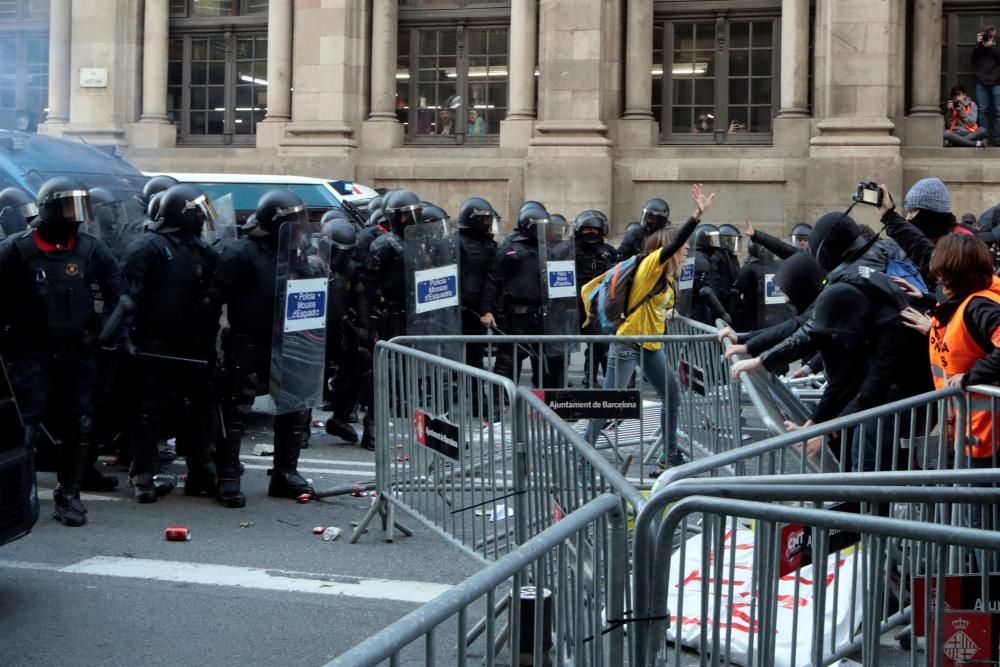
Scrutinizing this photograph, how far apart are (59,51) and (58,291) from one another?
19.3 metres

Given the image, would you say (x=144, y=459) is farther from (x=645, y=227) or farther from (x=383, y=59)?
(x=383, y=59)

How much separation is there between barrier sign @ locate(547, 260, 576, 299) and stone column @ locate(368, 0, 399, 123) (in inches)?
483

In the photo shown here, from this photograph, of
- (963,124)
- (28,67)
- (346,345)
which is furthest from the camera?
(28,67)

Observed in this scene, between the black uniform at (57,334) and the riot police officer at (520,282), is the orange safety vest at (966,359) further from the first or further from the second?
the riot police officer at (520,282)

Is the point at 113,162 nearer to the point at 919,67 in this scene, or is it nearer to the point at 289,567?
the point at 289,567

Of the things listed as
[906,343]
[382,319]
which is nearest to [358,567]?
[906,343]

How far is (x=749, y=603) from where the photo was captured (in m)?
4.10

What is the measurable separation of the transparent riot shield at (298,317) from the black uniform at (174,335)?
509 millimetres

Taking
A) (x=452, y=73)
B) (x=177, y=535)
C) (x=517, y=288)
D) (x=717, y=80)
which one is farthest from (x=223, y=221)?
(x=452, y=73)

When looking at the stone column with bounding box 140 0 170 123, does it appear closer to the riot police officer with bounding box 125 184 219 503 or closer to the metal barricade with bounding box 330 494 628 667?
the riot police officer with bounding box 125 184 219 503

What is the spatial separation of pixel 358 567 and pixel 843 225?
3.04m

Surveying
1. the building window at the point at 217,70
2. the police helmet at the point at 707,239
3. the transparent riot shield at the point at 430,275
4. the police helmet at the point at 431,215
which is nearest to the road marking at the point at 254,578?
the transparent riot shield at the point at 430,275

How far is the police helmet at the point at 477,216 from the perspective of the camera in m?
12.5

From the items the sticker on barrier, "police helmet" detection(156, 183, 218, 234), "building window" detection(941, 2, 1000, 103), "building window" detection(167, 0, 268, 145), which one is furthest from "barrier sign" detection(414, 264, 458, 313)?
"building window" detection(167, 0, 268, 145)
